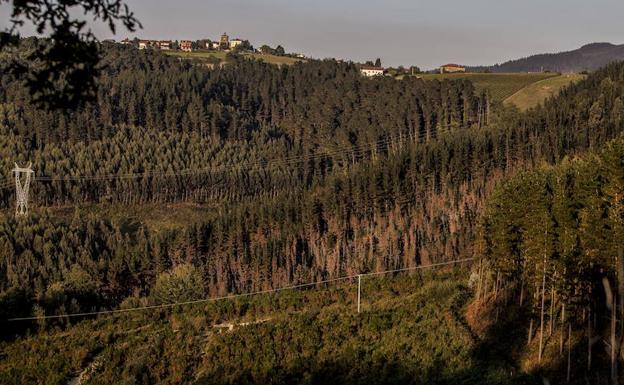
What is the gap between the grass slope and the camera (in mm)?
51250

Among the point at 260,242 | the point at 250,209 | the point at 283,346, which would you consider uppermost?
the point at 250,209

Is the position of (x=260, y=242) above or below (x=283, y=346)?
below

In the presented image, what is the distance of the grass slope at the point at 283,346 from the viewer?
5125 centimetres

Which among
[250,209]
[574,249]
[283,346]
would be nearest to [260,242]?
[250,209]

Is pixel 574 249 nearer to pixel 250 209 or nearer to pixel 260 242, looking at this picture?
pixel 260 242

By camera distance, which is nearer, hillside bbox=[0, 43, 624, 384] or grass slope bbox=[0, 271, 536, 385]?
grass slope bbox=[0, 271, 536, 385]

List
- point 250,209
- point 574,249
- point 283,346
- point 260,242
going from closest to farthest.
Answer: point 574,249 → point 283,346 → point 260,242 → point 250,209

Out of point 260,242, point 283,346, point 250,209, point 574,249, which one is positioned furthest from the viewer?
point 250,209

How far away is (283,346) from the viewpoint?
6034 cm

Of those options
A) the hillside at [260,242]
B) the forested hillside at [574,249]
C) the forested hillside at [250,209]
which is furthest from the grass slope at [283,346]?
the forested hillside at [250,209]

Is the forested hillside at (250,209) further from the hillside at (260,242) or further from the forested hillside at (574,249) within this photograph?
the forested hillside at (574,249)

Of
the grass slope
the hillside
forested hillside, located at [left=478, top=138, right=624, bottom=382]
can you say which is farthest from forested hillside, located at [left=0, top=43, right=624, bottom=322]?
forested hillside, located at [left=478, top=138, right=624, bottom=382]

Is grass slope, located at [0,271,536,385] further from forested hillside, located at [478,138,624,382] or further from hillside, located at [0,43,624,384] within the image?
forested hillside, located at [478,138,624,382]

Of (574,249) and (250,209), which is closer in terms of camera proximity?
(574,249)
